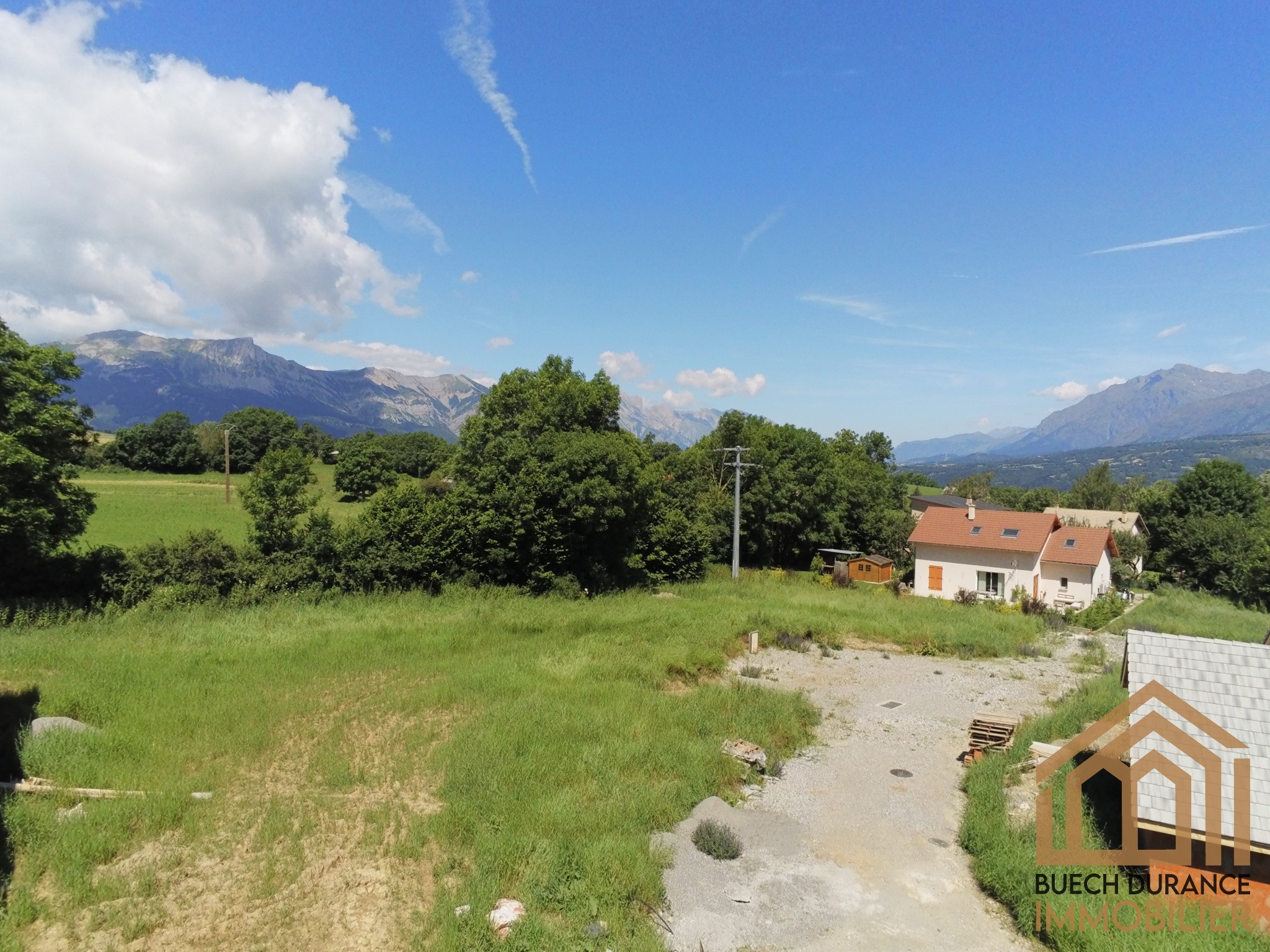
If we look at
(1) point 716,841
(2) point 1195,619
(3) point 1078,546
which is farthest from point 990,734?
(3) point 1078,546

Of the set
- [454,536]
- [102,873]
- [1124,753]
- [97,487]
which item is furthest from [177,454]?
[1124,753]

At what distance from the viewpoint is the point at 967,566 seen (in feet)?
94.0

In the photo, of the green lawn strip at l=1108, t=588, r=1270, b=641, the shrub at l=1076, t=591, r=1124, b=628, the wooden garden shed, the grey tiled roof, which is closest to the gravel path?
the grey tiled roof

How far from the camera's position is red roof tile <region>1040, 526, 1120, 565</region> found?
90.1 ft

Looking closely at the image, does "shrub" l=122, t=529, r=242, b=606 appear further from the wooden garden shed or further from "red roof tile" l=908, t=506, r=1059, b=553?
"red roof tile" l=908, t=506, r=1059, b=553

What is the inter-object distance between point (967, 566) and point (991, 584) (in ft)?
3.96

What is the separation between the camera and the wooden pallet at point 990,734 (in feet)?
34.5

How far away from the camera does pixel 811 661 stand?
1642cm

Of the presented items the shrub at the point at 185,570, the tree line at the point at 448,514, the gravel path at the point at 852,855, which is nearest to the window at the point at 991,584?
the tree line at the point at 448,514

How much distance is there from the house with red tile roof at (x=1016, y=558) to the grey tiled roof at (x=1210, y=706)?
21.7 meters

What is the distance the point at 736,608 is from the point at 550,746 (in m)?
12.3

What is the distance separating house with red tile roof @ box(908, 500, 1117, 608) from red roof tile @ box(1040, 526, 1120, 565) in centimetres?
2

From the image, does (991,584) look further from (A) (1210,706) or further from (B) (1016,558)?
(A) (1210,706)

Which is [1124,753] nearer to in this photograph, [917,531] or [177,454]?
[917,531]
